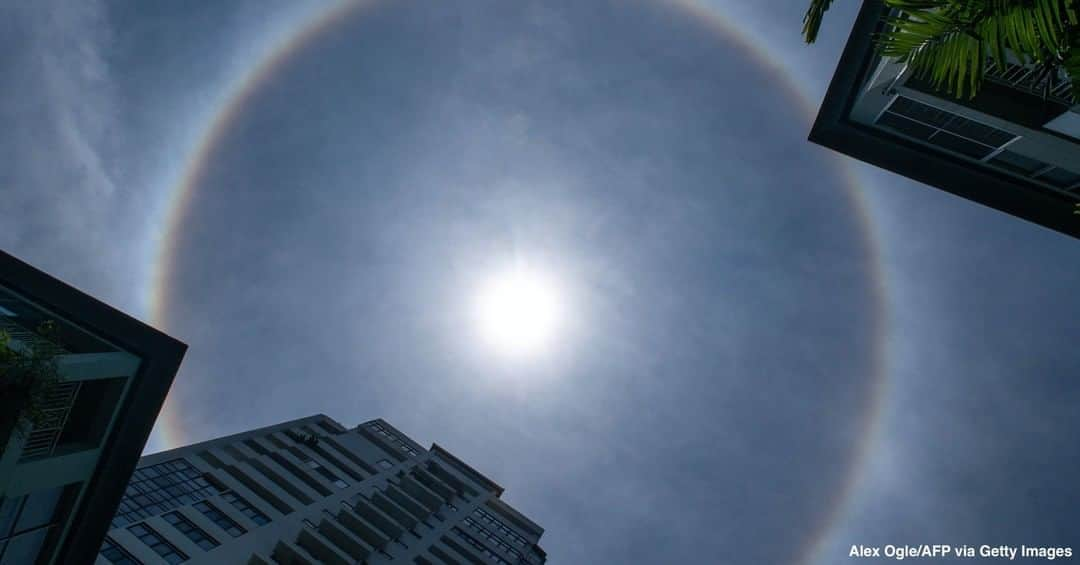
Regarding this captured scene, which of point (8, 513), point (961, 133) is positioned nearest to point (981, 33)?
point (8, 513)

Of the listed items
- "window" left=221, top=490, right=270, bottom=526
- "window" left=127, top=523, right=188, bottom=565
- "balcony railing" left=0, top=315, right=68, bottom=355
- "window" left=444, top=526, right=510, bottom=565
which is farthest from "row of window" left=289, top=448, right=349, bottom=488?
"balcony railing" left=0, top=315, right=68, bottom=355

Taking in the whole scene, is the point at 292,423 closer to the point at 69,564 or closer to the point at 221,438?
the point at 221,438

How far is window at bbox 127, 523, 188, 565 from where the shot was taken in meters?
28.9

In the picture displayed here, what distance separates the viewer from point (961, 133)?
76.0 feet

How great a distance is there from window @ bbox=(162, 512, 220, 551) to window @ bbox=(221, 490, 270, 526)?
382 centimetres

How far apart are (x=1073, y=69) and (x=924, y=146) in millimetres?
24831

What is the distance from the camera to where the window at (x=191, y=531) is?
31.1m

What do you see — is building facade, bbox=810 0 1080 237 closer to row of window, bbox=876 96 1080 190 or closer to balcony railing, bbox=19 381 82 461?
row of window, bbox=876 96 1080 190

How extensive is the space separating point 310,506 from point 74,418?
88.3 feet

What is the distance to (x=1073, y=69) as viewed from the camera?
11.8 ft

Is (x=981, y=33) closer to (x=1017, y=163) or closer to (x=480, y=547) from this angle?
(x=1017, y=163)

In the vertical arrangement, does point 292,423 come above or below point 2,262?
above

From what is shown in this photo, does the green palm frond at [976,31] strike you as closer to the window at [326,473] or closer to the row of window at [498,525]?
the window at [326,473]

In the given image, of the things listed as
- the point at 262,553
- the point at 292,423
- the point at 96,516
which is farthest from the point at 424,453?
the point at 96,516
